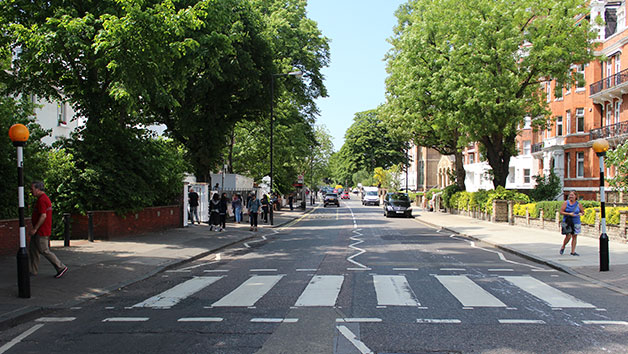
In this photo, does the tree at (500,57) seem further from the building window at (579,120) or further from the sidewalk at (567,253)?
the sidewalk at (567,253)

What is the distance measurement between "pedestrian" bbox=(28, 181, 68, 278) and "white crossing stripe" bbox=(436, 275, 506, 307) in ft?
24.8

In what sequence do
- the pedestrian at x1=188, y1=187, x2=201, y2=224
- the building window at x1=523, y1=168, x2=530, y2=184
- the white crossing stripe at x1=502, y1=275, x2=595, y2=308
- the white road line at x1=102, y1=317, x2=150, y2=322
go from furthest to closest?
1. the building window at x1=523, y1=168, x2=530, y2=184
2. the pedestrian at x1=188, y1=187, x2=201, y2=224
3. the white crossing stripe at x1=502, y1=275, x2=595, y2=308
4. the white road line at x1=102, y1=317, x2=150, y2=322

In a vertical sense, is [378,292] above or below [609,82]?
below

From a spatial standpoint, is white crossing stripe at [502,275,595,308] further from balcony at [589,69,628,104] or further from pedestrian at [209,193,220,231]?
balcony at [589,69,628,104]

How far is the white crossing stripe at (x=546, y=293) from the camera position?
7.80 metres

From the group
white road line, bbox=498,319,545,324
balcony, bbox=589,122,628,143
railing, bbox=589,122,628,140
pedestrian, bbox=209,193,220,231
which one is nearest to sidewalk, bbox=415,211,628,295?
white road line, bbox=498,319,545,324

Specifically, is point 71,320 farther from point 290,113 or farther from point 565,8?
point 290,113

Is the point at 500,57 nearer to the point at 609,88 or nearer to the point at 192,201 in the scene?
the point at 609,88

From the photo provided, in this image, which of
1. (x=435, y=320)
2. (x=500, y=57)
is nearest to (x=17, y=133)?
(x=435, y=320)

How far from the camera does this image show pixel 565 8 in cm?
2795

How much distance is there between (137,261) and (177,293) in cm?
429

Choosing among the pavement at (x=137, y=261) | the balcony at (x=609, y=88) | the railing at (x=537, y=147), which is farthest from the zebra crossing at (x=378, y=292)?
the railing at (x=537, y=147)

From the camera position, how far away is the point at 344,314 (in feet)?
23.1

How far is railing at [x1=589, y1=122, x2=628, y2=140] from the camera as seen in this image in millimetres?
31703
